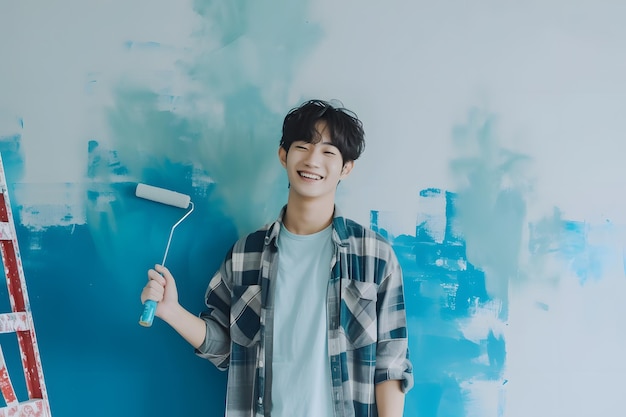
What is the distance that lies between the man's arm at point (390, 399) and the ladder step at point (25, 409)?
0.70 meters

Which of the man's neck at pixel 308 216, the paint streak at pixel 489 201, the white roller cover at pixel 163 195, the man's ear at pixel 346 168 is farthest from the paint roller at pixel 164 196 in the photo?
the paint streak at pixel 489 201

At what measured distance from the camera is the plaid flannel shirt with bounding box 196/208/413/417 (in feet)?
3.94

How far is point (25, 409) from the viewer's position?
1082 mm

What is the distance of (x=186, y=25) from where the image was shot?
1408 millimetres

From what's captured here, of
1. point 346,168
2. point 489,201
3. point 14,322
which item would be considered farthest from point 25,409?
point 489,201

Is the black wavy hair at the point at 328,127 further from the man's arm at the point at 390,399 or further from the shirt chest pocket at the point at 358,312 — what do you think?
the man's arm at the point at 390,399

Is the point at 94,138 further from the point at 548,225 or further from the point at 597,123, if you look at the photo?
the point at 597,123

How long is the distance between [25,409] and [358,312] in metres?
0.70

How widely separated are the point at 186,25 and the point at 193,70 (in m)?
0.12

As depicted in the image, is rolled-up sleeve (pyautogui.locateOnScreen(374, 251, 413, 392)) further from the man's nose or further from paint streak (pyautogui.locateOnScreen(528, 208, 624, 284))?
paint streak (pyautogui.locateOnScreen(528, 208, 624, 284))

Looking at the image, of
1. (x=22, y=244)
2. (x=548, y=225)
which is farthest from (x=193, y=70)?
(x=548, y=225)

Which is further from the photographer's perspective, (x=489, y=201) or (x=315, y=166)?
(x=489, y=201)

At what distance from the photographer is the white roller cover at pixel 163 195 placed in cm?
134

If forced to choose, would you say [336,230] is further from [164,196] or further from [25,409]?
[25,409]
